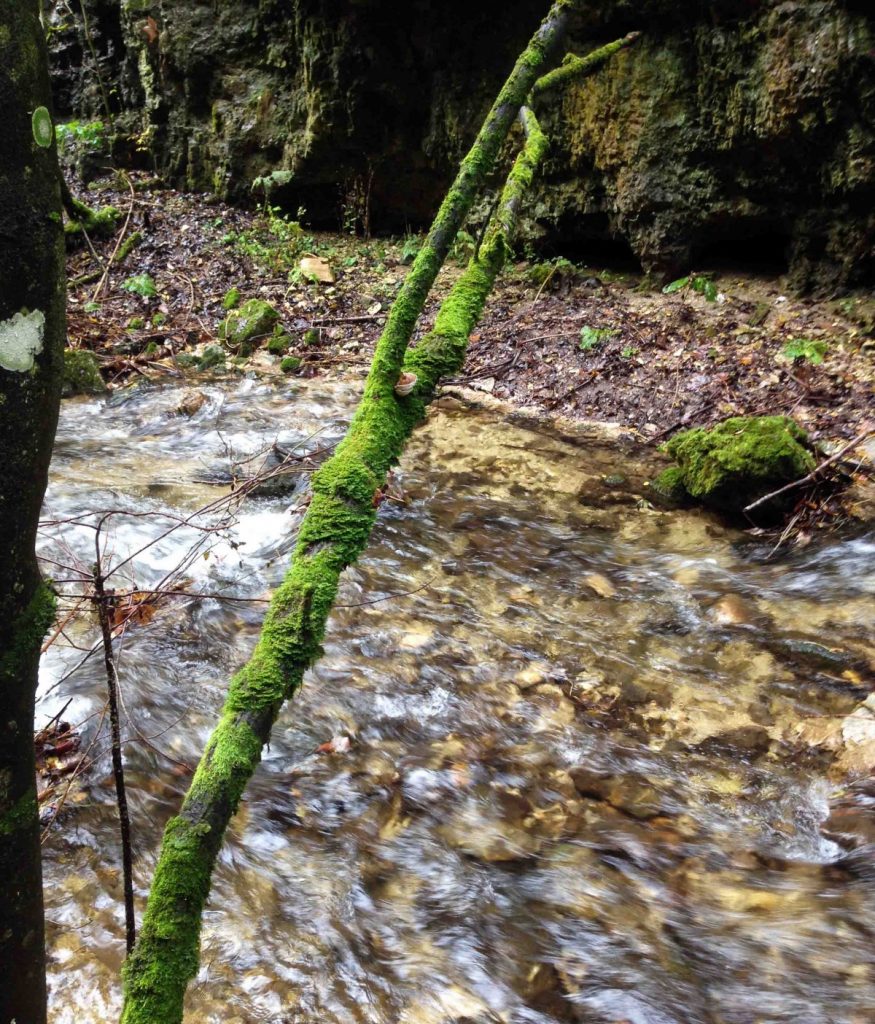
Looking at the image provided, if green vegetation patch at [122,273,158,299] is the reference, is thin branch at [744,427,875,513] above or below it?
below

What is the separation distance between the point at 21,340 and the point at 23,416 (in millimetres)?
87

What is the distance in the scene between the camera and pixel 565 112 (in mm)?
8641

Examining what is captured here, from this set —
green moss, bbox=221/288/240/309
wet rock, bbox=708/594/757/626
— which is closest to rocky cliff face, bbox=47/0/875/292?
green moss, bbox=221/288/240/309

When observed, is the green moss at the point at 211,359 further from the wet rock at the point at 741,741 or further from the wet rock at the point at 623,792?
the wet rock at the point at 741,741

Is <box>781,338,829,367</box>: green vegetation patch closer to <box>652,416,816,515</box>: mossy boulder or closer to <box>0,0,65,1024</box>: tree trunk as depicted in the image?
<box>652,416,816,515</box>: mossy boulder

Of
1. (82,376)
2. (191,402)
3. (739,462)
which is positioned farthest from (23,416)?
(82,376)

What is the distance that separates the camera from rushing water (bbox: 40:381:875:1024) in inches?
90.7

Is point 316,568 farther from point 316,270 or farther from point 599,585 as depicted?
point 316,270

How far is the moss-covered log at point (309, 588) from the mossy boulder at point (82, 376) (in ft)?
20.2

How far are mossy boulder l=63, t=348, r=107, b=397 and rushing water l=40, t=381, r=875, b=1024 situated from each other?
2.72 m

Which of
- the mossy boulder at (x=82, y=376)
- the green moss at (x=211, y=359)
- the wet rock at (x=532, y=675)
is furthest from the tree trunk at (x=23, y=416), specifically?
the green moss at (x=211, y=359)

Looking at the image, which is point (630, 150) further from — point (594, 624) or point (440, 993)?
point (440, 993)

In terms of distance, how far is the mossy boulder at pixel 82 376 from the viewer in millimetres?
7406

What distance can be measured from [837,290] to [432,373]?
6503 millimetres
